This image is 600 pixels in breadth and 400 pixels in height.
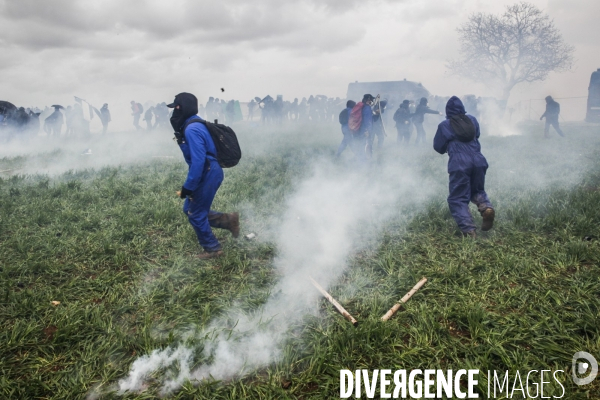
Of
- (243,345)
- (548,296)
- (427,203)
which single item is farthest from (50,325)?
(427,203)

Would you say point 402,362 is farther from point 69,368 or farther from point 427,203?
point 427,203

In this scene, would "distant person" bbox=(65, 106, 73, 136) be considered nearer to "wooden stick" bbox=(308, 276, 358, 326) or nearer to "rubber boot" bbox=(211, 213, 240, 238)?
"rubber boot" bbox=(211, 213, 240, 238)

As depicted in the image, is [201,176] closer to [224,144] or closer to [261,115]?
[224,144]

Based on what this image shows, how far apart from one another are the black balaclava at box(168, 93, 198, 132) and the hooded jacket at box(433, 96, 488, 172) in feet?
10.3

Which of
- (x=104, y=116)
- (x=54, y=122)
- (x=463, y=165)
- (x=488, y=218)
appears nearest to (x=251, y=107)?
(x=104, y=116)

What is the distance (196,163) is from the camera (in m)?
3.69

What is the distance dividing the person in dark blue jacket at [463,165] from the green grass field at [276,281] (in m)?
0.28

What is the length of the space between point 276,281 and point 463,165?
9.08 feet

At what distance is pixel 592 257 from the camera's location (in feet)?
12.2

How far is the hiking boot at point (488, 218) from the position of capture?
4.38 meters

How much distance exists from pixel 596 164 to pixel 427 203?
18.0 ft

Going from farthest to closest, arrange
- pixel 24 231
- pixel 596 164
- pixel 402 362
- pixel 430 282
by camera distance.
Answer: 1. pixel 596 164
2. pixel 24 231
3. pixel 430 282
4. pixel 402 362

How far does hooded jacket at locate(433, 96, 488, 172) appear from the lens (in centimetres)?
457

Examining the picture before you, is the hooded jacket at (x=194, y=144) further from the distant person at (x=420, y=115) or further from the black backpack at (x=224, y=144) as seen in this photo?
the distant person at (x=420, y=115)
